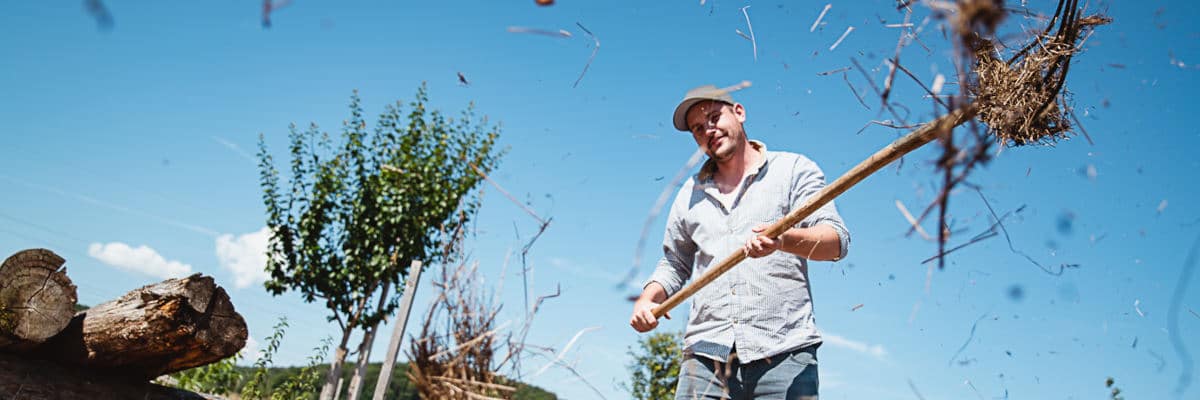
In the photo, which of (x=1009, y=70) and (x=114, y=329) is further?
(x=114, y=329)

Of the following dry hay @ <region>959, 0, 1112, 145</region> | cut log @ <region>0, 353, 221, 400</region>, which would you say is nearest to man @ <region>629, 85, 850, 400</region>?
dry hay @ <region>959, 0, 1112, 145</region>

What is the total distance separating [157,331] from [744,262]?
2522mm

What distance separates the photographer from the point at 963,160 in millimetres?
1019

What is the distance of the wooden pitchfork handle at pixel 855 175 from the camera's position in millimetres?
1250

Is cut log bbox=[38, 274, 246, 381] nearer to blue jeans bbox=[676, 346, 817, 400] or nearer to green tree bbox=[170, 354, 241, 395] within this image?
blue jeans bbox=[676, 346, 817, 400]

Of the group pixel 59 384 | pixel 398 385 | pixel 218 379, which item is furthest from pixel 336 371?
pixel 59 384

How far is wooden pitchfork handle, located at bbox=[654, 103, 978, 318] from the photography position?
1.25 meters

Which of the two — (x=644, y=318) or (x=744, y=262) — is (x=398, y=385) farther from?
(x=744, y=262)

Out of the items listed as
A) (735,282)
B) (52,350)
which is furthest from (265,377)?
(735,282)

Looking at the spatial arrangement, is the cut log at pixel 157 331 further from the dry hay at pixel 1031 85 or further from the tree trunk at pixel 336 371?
the tree trunk at pixel 336 371

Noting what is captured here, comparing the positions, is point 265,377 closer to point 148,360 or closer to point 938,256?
point 148,360

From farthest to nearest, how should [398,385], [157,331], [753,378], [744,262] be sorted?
[398,385] → [157,331] → [744,262] → [753,378]

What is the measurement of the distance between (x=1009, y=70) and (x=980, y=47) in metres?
0.11

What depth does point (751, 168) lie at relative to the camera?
7.05 ft
